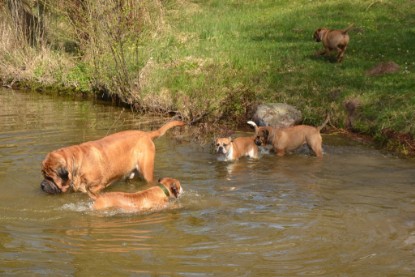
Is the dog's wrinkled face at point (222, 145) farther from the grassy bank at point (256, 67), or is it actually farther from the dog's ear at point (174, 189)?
the dog's ear at point (174, 189)

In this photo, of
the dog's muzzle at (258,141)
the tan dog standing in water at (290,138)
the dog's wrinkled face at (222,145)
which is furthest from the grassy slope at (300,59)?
the dog's wrinkled face at (222,145)

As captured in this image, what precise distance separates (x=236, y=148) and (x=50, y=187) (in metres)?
3.80

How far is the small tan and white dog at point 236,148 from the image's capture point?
11649 mm

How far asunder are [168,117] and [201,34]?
704cm

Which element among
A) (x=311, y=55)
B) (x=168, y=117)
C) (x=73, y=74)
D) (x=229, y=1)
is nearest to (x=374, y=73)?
(x=311, y=55)

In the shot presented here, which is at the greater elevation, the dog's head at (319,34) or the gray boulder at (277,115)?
the dog's head at (319,34)

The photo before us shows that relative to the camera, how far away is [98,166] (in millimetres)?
9305

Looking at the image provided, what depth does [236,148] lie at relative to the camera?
11930mm

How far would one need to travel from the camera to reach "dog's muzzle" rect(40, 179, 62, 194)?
9148 mm

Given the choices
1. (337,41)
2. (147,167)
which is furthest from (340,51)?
(147,167)

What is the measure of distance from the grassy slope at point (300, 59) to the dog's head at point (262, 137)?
72.6 inches

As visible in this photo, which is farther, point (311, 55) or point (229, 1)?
point (229, 1)

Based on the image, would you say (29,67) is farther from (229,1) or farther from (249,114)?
(229,1)

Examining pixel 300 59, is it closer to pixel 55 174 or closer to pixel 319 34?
pixel 319 34
